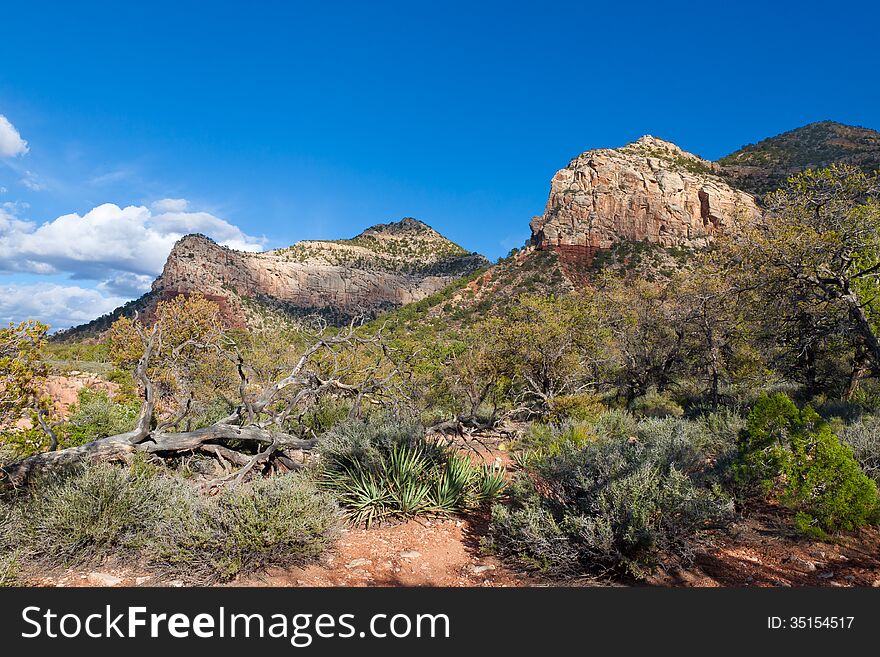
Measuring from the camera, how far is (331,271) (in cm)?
11825

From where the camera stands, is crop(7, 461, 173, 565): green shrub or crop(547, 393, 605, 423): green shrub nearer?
crop(7, 461, 173, 565): green shrub

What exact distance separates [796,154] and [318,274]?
99.8 metres

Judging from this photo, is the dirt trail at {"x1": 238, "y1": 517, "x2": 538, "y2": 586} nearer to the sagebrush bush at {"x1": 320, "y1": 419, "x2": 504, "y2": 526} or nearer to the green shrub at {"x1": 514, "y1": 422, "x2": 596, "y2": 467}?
the sagebrush bush at {"x1": 320, "y1": 419, "x2": 504, "y2": 526}

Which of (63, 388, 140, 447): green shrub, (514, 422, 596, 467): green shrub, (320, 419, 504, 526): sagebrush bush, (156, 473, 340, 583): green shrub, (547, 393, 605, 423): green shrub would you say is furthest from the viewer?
(547, 393, 605, 423): green shrub

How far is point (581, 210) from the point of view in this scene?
3396 inches

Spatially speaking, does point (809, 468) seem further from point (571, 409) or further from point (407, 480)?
point (571, 409)

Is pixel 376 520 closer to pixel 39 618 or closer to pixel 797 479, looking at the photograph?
pixel 39 618

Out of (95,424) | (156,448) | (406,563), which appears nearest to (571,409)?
(406,563)

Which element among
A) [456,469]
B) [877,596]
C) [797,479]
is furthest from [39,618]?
[797,479]

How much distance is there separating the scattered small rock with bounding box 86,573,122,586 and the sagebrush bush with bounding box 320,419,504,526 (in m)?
2.69

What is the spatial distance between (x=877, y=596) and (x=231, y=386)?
749 inches

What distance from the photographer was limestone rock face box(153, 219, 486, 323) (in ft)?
305

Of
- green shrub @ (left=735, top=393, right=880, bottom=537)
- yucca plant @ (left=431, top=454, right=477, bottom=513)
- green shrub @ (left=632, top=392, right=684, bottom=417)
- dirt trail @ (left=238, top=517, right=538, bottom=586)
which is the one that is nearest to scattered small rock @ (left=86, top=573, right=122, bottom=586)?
dirt trail @ (left=238, top=517, right=538, bottom=586)

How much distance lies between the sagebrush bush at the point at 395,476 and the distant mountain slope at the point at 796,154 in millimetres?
70415
